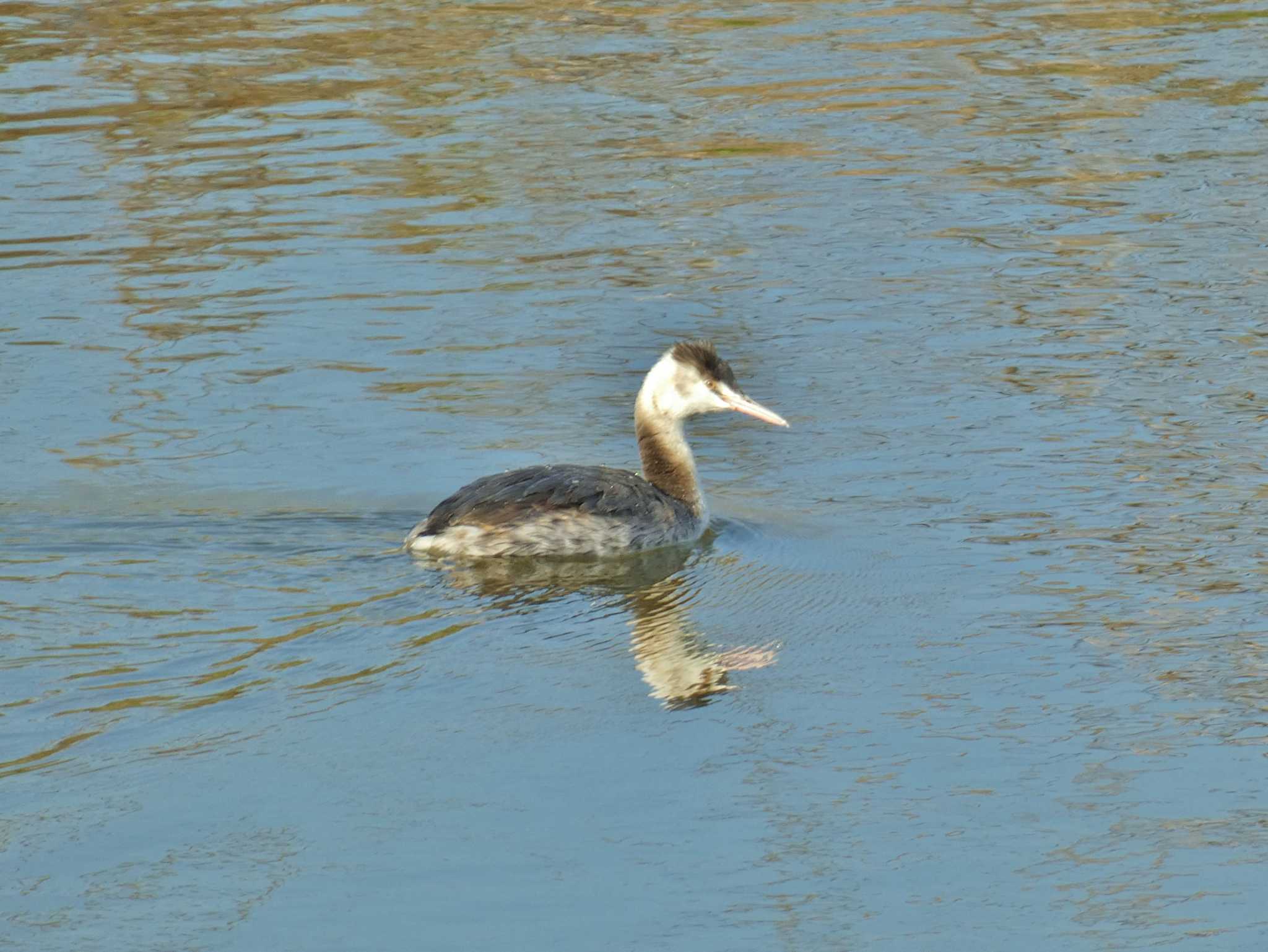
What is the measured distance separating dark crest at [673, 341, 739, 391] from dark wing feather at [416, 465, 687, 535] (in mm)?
658

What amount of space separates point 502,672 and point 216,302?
5.90 meters

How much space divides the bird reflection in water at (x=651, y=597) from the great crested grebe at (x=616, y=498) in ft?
0.26

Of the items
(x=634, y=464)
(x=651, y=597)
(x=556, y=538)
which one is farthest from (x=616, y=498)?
(x=634, y=464)

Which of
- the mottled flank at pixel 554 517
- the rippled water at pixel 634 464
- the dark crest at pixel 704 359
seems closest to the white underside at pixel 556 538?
the mottled flank at pixel 554 517

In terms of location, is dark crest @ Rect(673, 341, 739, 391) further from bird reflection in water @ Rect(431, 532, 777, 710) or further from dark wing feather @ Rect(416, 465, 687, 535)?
bird reflection in water @ Rect(431, 532, 777, 710)

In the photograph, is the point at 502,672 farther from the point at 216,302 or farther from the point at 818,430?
the point at 216,302

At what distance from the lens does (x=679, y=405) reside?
33.5 ft

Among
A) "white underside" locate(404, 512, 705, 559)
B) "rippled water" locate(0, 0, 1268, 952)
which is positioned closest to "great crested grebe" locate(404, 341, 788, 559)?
"white underside" locate(404, 512, 705, 559)

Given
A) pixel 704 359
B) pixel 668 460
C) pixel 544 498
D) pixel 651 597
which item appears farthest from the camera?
pixel 668 460

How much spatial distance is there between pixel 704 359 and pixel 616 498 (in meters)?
0.90

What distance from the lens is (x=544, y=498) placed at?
9305 mm

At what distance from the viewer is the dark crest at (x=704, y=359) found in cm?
1004

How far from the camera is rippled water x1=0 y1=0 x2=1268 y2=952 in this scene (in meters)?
6.34

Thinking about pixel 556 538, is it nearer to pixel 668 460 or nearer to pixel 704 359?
pixel 668 460
